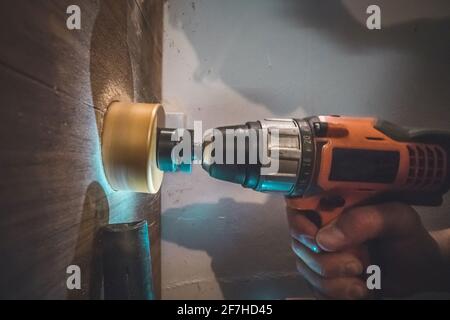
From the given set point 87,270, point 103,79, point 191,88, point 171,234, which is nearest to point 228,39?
point 191,88

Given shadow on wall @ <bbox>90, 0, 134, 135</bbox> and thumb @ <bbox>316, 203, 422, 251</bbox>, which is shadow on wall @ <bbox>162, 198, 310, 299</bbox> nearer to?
thumb @ <bbox>316, 203, 422, 251</bbox>

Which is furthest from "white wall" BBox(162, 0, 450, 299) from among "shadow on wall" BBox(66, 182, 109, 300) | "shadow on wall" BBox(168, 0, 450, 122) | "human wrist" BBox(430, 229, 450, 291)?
"shadow on wall" BBox(66, 182, 109, 300)

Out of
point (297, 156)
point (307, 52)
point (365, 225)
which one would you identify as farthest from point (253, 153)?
point (307, 52)

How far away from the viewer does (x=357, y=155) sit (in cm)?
56

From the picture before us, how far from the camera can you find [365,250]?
62 cm

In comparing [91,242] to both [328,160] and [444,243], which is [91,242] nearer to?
[328,160]

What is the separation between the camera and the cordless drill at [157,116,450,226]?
54 cm

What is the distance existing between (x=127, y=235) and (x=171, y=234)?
460mm

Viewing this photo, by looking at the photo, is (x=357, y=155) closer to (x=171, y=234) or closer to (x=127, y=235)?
(x=127, y=235)

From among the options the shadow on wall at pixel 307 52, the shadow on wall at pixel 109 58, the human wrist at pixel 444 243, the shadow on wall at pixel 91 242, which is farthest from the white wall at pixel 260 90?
the shadow on wall at pixel 91 242

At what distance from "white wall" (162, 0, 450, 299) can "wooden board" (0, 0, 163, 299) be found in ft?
1.19

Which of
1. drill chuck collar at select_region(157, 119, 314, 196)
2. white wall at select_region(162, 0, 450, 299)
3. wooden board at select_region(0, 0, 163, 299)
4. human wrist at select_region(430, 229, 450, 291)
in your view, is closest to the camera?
wooden board at select_region(0, 0, 163, 299)

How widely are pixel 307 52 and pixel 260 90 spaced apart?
204 mm

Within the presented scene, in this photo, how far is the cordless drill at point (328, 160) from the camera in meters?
0.54
